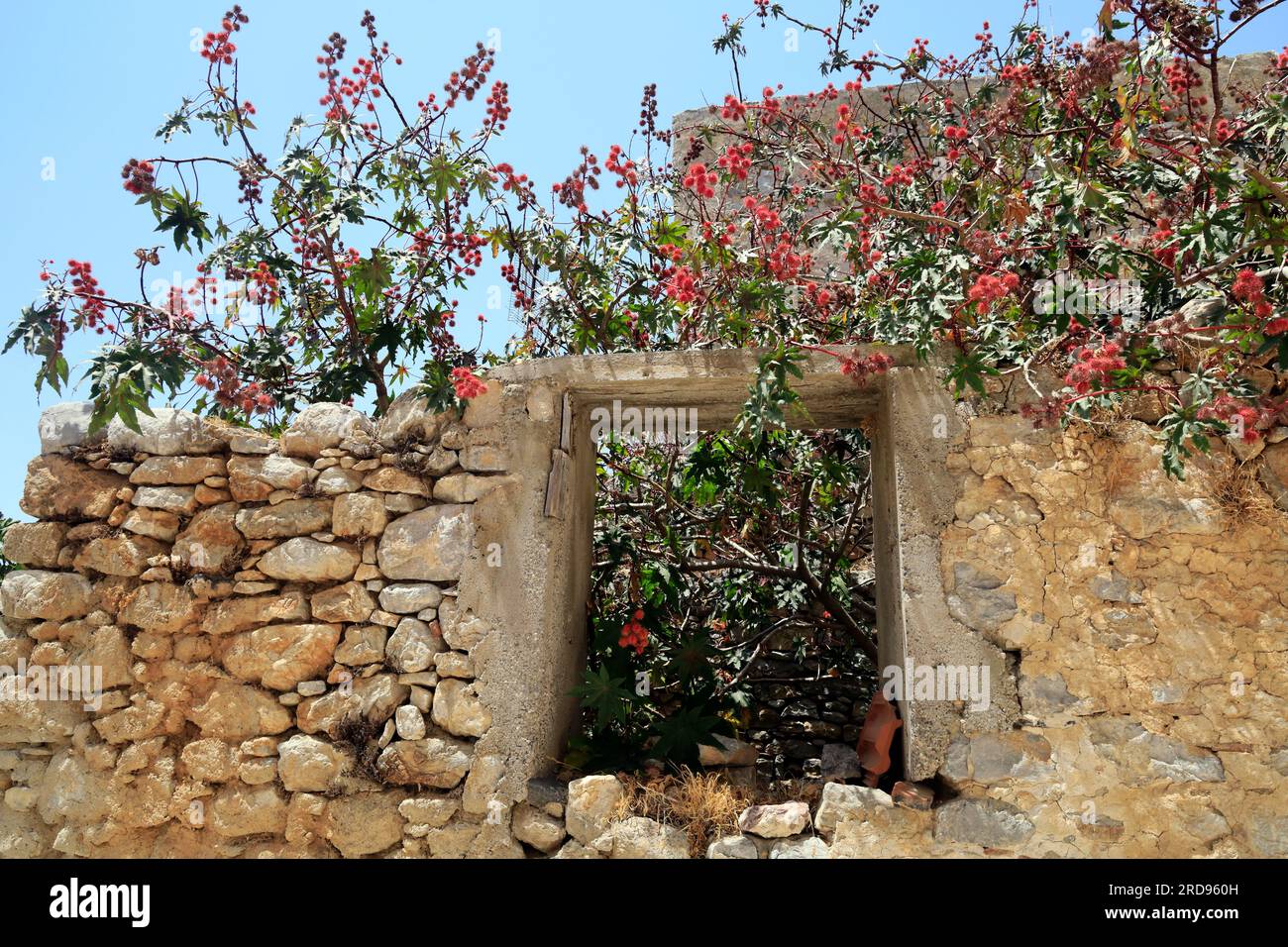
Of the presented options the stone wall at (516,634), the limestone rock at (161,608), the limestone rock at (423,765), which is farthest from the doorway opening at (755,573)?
→ the limestone rock at (161,608)

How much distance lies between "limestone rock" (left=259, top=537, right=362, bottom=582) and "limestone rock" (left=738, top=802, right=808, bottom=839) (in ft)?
5.71

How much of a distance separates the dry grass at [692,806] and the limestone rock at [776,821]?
0.21 ft

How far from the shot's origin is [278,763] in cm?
361

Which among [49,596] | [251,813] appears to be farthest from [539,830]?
[49,596]

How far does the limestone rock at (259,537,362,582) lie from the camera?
3.74m

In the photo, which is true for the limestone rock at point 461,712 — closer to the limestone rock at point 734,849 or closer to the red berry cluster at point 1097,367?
the limestone rock at point 734,849

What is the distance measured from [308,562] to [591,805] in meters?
1.40

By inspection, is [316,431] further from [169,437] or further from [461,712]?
[461,712]

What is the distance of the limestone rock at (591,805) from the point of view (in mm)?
3424

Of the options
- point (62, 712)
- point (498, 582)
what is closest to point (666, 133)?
point (498, 582)

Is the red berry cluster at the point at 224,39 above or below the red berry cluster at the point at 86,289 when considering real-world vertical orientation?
above

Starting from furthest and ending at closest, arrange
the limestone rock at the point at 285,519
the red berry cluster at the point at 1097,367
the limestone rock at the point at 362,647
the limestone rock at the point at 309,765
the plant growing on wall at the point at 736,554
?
the plant growing on wall at the point at 736,554, the limestone rock at the point at 285,519, the limestone rock at the point at 362,647, the limestone rock at the point at 309,765, the red berry cluster at the point at 1097,367

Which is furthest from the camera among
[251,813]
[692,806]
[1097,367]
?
[251,813]

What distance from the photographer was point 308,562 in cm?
374
